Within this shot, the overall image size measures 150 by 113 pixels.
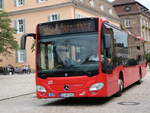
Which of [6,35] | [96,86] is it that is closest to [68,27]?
[96,86]

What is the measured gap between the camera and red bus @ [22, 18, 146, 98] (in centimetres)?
1170

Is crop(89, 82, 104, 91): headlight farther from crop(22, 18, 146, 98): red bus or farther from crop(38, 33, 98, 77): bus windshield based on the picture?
crop(38, 33, 98, 77): bus windshield

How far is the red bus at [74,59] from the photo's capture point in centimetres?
1170

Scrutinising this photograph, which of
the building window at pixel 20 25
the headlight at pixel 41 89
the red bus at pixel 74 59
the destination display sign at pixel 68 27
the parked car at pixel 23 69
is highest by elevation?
the building window at pixel 20 25

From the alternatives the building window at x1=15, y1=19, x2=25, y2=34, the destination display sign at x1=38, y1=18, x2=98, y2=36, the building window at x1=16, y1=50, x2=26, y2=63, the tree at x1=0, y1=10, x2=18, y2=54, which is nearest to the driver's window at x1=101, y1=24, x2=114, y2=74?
the destination display sign at x1=38, y1=18, x2=98, y2=36

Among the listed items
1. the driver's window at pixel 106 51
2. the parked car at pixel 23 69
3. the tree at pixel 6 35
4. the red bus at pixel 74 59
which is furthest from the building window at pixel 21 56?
the driver's window at pixel 106 51

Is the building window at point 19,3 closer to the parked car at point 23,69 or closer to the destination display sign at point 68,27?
the parked car at point 23,69

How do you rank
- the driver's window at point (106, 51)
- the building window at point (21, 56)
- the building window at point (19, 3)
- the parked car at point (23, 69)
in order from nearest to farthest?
the driver's window at point (106, 51) → the parked car at point (23, 69) → the building window at point (21, 56) → the building window at point (19, 3)

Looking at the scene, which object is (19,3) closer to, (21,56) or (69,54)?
(21,56)

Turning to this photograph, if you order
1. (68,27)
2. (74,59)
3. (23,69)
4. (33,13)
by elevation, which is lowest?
(23,69)

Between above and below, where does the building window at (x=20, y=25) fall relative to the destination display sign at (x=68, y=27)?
above

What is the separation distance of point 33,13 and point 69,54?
3892 cm

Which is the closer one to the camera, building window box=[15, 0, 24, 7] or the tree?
the tree

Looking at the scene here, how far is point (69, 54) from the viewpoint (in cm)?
1206
